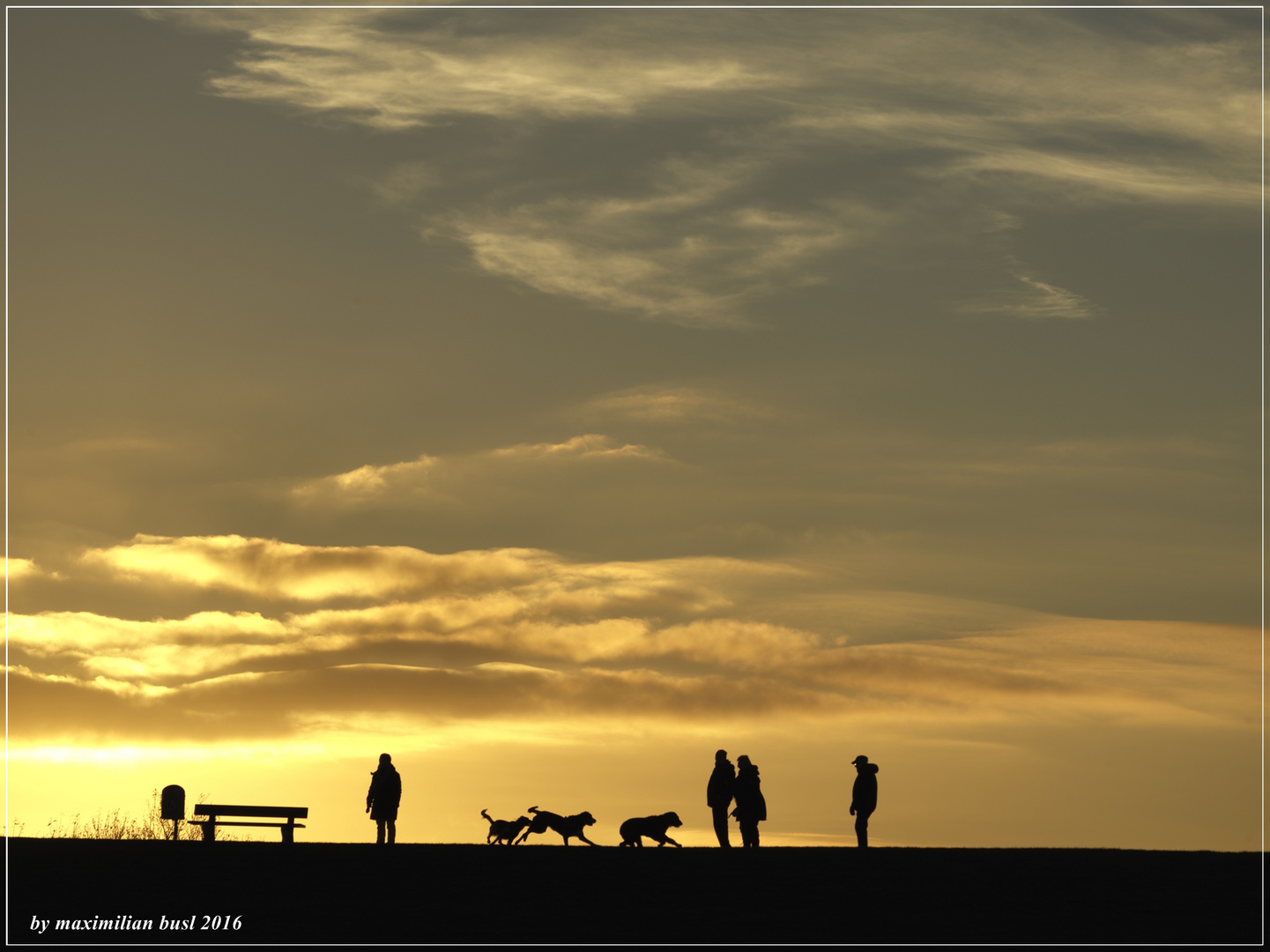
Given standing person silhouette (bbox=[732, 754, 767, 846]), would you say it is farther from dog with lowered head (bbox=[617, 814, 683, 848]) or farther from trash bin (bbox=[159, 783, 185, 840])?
trash bin (bbox=[159, 783, 185, 840])

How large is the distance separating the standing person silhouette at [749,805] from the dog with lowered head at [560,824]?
316 centimetres

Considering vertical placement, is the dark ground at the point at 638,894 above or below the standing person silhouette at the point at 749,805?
below

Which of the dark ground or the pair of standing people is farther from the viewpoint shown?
the pair of standing people

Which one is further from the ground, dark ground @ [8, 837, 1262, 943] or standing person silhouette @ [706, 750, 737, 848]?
standing person silhouette @ [706, 750, 737, 848]

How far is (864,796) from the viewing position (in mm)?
28078

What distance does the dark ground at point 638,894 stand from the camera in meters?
19.7

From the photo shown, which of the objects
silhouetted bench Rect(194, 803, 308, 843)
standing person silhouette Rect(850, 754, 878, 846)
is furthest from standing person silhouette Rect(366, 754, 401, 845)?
standing person silhouette Rect(850, 754, 878, 846)

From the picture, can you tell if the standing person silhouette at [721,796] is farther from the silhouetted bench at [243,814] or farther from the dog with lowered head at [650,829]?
the silhouetted bench at [243,814]

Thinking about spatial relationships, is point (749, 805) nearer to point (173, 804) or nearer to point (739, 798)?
point (739, 798)

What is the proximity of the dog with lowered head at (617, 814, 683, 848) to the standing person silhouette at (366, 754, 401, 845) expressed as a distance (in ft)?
14.8

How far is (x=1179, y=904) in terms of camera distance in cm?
2094

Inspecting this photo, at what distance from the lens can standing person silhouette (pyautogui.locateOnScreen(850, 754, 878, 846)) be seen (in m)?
28.0

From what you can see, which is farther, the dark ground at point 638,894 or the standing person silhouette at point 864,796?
the standing person silhouette at point 864,796

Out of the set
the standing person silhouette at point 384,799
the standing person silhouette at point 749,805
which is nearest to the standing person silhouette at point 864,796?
the standing person silhouette at point 749,805
